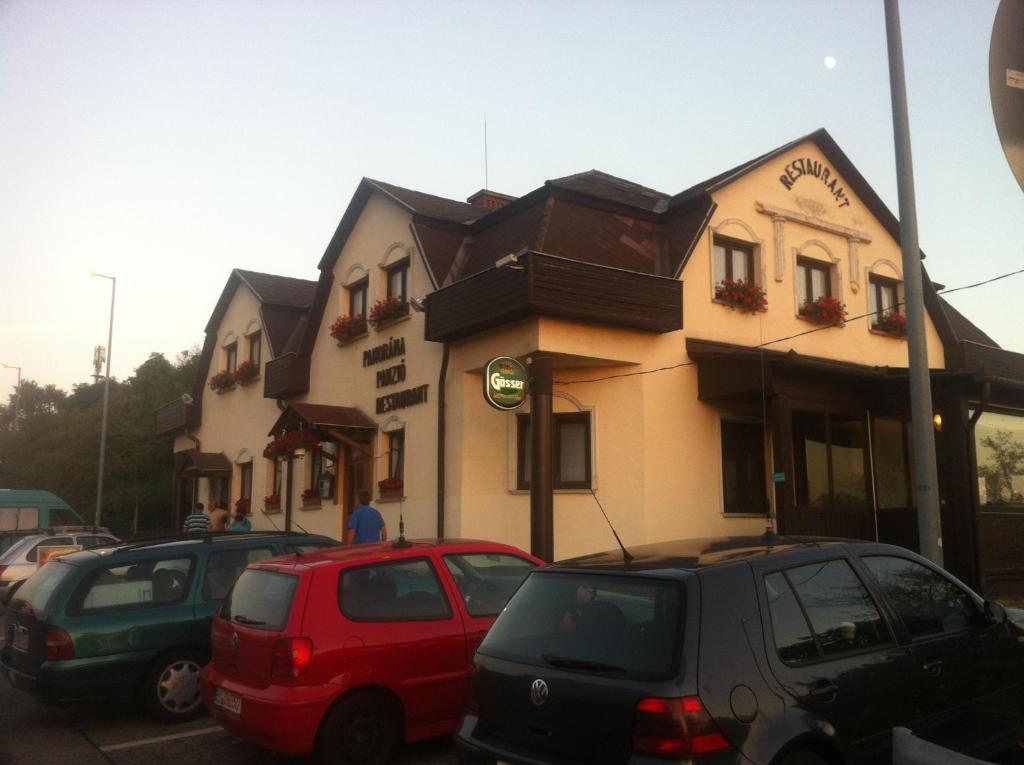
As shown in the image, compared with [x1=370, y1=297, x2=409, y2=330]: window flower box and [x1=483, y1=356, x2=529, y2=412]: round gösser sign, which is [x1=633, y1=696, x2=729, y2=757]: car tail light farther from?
[x1=370, y1=297, x2=409, y2=330]: window flower box

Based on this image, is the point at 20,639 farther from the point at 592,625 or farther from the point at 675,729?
the point at 675,729

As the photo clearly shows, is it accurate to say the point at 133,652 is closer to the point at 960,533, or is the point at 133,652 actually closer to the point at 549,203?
the point at 549,203

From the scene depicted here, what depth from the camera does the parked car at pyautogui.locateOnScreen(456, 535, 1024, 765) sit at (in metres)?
3.88

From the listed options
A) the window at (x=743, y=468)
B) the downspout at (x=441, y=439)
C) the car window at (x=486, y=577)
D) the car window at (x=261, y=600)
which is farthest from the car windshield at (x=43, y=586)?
the window at (x=743, y=468)

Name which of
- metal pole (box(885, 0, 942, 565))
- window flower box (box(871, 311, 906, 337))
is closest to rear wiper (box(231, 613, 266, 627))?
metal pole (box(885, 0, 942, 565))

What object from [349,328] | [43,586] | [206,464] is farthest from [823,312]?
[206,464]

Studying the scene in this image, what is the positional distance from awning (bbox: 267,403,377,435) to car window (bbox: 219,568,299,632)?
10.5 metres

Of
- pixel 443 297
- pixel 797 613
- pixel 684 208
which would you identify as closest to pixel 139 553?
pixel 797 613

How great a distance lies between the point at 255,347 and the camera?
82.1ft

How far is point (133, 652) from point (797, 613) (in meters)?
5.93

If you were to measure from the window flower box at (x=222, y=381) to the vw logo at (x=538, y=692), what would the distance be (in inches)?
884

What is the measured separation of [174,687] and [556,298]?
797 centimetres

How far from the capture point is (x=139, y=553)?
8.36 metres

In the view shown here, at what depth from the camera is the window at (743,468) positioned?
16.4m
